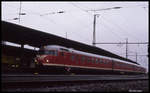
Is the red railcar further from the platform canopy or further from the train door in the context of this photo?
the platform canopy

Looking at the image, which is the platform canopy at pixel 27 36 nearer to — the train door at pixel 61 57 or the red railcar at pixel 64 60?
the red railcar at pixel 64 60

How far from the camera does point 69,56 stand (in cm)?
2433

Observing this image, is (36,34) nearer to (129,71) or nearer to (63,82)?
(63,82)

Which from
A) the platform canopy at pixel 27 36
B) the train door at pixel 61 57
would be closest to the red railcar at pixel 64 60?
the train door at pixel 61 57

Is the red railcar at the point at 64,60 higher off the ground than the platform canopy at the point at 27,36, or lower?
lower

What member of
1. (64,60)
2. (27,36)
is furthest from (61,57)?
(27,36)

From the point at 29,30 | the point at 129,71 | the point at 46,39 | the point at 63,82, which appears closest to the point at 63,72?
the point at 46,39

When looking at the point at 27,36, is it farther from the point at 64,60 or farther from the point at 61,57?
the point at 64,60

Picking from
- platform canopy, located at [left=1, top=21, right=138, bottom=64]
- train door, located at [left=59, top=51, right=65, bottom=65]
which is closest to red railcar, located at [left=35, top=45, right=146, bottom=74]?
train door, located at [left=59, top=51, right=65, bottom=65]

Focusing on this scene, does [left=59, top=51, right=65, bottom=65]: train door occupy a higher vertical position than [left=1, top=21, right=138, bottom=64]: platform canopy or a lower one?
lower

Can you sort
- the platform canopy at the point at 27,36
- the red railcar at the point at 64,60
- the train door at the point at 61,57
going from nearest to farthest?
the platform canopy at the point at 27,36, the red railcar at the point at 64,60, the train door at the point at 61,57

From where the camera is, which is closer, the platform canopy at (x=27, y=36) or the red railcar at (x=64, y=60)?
the platform canopy at (x=27, y=36)

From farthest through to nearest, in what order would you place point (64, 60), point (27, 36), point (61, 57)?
point (64, 60)
point (61, 57)
point (27, 36)

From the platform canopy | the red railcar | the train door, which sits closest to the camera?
the platform canopy
